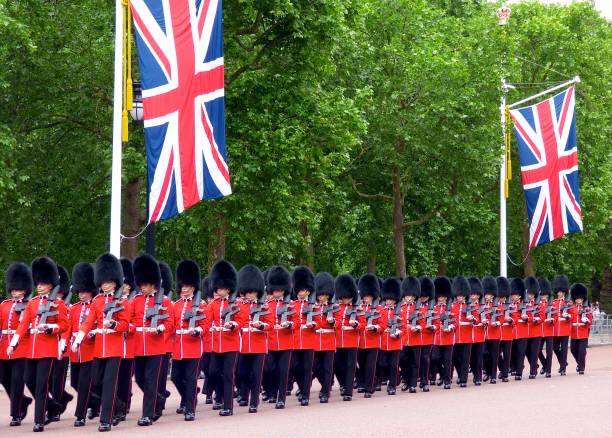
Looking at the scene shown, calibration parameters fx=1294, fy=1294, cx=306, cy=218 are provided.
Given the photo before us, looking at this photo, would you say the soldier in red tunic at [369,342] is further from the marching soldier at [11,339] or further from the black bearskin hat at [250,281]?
the marching soldier at [11,339]

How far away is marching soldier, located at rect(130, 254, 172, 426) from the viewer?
13.3m

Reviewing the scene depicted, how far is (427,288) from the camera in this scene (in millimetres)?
20000

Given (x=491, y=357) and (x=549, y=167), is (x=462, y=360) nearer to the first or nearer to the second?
(x=491, y=357)

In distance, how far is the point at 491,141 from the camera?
33.6m

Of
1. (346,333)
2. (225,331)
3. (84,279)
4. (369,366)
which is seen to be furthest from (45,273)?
(369,366)

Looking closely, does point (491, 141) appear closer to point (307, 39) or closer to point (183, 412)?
point (307, 39)

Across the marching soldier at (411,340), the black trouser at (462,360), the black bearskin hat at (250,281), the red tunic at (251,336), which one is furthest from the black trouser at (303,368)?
the black trouser at (462,360)

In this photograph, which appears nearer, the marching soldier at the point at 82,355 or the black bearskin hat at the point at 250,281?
the marching soldier at the point at 82,355

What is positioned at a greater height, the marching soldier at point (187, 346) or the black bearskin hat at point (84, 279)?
the black bearskin hat at point (84, 279)

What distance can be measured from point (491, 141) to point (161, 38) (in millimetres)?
18427

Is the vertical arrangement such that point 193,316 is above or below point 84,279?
below

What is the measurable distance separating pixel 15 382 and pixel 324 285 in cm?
573

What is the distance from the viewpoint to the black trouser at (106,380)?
41.7 feet

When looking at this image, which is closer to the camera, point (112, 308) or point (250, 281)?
point (112, 308)
